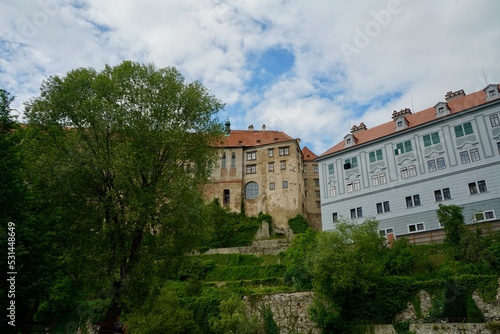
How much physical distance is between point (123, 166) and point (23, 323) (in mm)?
7539

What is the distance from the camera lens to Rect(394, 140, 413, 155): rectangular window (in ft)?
122

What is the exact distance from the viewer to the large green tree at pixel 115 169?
57.0ft

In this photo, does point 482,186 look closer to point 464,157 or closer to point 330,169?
point 464,157

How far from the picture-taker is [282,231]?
57500 mm

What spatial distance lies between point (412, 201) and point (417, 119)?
28.5 ft

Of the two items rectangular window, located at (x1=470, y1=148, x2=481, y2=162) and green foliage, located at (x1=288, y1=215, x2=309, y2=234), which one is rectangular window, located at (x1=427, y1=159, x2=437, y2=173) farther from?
green foliage, located at (x1=288, y1=215, x2=309, y2=234)

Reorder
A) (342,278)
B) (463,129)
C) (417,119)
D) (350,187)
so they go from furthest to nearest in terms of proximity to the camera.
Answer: (350,187) → (417,119) → (463,129) → (342,278)

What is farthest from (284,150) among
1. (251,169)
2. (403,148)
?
(403,148)

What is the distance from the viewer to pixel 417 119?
38094 mm

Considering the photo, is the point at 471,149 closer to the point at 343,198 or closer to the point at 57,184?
the point at 343,198

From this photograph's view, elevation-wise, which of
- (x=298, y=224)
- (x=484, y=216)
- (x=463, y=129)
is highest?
(x=463, y=129)

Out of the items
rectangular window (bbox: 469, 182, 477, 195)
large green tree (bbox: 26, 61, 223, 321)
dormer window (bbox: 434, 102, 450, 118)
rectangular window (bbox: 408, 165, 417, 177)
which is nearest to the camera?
large green tree (bbox: 26, 61, 223, 321)

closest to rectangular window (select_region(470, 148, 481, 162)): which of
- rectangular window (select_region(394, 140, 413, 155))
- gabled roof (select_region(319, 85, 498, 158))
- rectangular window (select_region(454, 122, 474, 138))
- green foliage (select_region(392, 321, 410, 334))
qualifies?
rectangular window (select_region(454, 122, 474, 138))

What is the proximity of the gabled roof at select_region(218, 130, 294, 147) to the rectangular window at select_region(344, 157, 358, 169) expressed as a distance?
2299 centimetres
